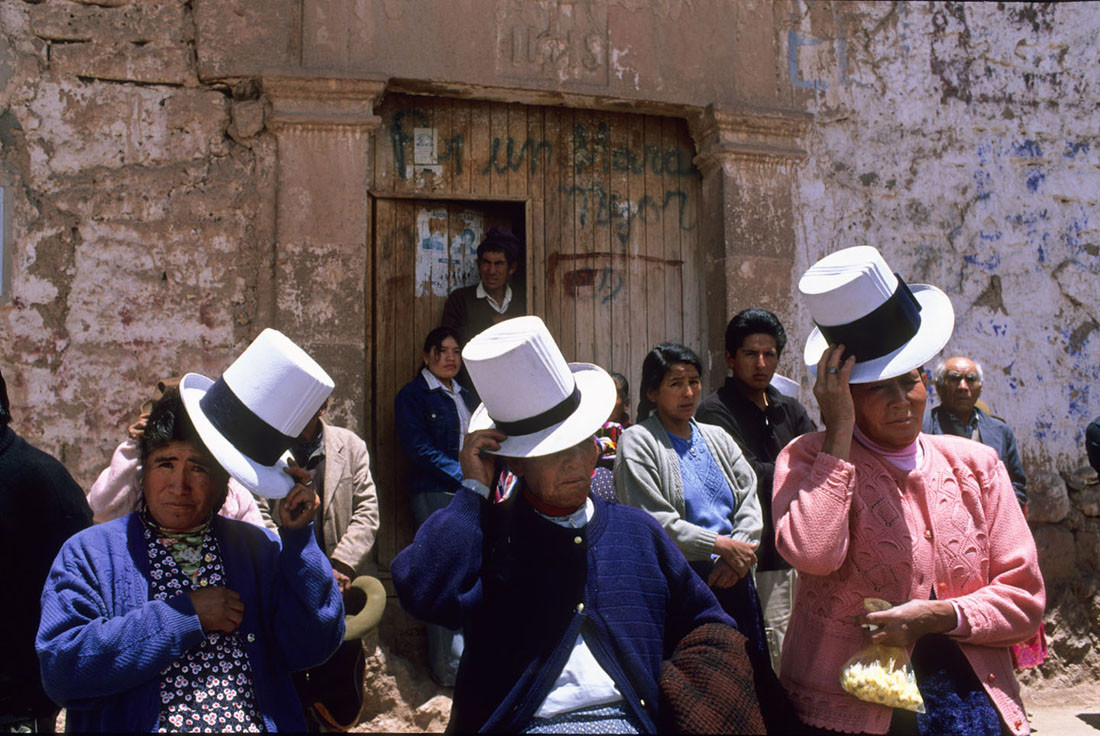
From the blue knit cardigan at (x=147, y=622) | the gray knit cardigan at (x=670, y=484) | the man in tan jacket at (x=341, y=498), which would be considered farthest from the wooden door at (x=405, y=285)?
the blue knit cardigan at (x=147, y=622)

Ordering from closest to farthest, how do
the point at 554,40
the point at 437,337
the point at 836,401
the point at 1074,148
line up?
the point at 836,401 < the point at 437,337 < the point at 554,40 < the point at 1074,148

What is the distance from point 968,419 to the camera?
17.4 feet

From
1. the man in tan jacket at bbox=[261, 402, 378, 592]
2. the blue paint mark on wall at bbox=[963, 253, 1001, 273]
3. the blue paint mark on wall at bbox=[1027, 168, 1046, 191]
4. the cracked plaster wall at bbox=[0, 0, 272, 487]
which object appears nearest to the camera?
the man in tan jacket at bbox=[261, 402, 378, 592]

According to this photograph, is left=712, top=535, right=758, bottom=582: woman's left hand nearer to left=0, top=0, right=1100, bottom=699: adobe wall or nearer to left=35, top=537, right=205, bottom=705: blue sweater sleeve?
left=35, top=537, right=205, bottom=705: blue sweater sleeve

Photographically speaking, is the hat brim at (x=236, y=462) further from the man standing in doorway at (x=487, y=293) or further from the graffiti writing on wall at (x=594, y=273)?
the graffiti writing on wall at (x=594, y=273)

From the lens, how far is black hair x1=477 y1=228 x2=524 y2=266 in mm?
Answer: 5508

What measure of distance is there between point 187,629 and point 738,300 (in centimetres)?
395

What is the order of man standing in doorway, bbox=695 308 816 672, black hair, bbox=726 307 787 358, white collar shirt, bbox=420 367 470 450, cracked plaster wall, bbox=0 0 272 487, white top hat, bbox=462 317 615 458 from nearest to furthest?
white top hat, bbox=462 317 615 458 < man standing in doorway, bbox=695 308 816 672 < black hair, bbox=726 307 787 358 < cracked plaster wall, bbox=0 0 272 487 < white collar shirt, bbox=420 367 470 450

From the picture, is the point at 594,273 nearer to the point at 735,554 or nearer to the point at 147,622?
the point at 735,554

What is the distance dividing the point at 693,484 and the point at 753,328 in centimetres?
93

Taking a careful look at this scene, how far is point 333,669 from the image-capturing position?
11.1 ft

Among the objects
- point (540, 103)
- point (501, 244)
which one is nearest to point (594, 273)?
point (501, 244)

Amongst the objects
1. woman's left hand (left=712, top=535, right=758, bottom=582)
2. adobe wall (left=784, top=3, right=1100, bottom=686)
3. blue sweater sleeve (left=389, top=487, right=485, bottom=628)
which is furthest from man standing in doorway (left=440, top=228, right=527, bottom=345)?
blue sweater sleeve (left=389, top=487, right=485, bottom=628)

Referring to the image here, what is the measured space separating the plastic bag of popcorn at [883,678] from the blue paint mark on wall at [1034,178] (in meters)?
4.46
